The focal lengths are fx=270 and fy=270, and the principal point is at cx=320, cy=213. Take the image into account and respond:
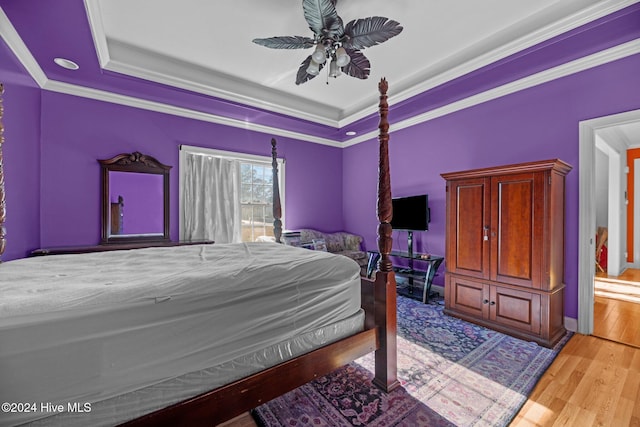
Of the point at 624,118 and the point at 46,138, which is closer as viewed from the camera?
the point at 624,118

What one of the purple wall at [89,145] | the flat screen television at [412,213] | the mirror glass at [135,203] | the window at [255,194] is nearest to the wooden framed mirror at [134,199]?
the mirror glass at [135,203]

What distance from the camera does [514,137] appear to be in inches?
128

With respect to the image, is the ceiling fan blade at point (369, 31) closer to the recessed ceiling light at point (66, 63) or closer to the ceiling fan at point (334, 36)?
the ceiling fan at point (334, 36)

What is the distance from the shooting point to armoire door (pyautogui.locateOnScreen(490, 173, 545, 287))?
8.55 ft

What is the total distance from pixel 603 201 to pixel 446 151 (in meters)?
4.34

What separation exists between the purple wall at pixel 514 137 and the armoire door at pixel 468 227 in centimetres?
70

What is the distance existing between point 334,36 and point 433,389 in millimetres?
2861

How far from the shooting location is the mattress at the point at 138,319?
0.92 meters

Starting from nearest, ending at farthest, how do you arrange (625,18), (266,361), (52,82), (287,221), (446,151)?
(266,361) < (625,18) < (52,82) < (446,151) < (287,221)

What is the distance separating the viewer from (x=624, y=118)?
2533 mm

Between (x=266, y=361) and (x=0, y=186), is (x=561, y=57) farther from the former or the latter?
(x=0, y=186)

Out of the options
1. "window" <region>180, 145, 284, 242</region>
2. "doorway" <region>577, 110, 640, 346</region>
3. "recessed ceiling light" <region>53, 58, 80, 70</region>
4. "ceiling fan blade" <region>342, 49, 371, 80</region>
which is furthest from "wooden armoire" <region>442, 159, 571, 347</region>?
"recessed ceiling light" <region>53, 58, 80, 70</region>

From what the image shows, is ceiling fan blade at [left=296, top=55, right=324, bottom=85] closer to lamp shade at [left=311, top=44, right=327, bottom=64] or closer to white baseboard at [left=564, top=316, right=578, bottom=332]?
lamp shade at [left=311, top=44, right=327, bottom=64]

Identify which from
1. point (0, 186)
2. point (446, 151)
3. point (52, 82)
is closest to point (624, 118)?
point (446, 151)
